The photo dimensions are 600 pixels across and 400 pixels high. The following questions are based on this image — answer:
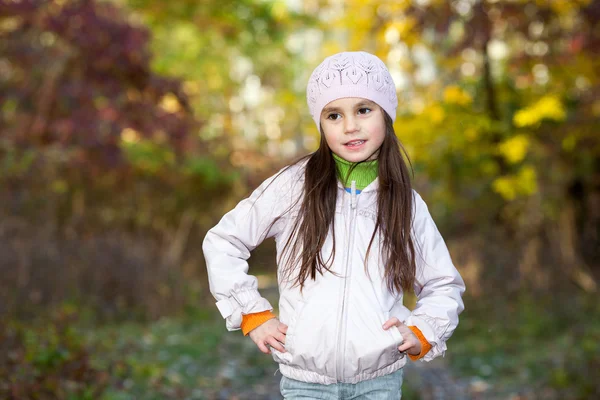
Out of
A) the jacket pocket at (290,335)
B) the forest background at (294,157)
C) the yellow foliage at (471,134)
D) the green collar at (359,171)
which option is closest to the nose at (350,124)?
the green collar at (359,171)

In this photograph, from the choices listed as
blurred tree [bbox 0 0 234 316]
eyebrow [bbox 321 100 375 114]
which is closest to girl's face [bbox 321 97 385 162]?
eyebrow [bbox 321 100 375 114]

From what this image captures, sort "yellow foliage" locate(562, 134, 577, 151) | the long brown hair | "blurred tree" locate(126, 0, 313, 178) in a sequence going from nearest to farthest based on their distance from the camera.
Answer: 1. the long brown hair
2. "yellow foliage" locate(562, 134, 577, 151)
3. "blurred tree" locate(126, 0, 313, 178)

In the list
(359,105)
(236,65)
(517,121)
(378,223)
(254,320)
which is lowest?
(254,320)

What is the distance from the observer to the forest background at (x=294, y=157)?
628 cm

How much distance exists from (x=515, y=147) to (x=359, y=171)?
567cm

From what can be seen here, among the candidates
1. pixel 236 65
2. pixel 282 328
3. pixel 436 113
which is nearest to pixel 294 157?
pixel 436 113

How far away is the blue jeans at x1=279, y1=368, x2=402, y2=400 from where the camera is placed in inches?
96.0

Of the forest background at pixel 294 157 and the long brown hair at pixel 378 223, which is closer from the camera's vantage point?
the long brown hair at pixel 378 223

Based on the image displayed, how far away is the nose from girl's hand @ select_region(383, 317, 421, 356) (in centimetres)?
62

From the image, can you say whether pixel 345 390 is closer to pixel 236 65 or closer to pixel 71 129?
pixel 71 129

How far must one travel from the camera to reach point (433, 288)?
2545 millimetres

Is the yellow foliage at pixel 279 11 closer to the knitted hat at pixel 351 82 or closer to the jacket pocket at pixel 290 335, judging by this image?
the knitted hat at pixel 351 82

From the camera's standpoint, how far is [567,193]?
942cm

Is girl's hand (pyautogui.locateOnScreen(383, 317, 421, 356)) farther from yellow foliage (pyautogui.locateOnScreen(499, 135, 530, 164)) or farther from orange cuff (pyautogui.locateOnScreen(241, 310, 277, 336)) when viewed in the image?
yellow foliage (pyautogui.locateOnScreen(499, 135, 530, 164))
